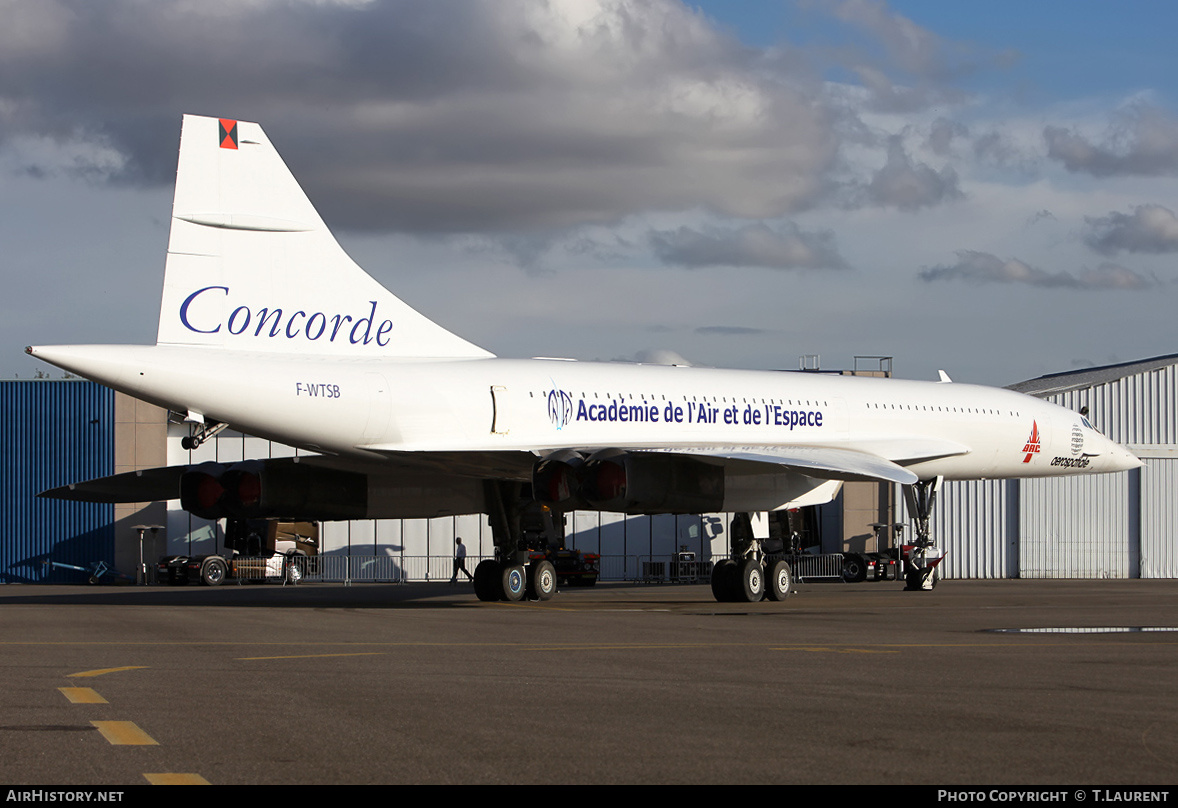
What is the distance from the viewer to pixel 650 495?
18422 mm

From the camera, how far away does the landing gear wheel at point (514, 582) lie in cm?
2078

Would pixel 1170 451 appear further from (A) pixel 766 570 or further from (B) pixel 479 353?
A: (B) pixel 479 353

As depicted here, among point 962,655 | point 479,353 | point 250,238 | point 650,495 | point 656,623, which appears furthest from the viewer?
point 479,353

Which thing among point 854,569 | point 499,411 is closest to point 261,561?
point 854,569

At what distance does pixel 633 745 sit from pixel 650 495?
Answer: 485 inches

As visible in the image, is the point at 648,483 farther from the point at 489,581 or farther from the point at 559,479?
the point at 489,581

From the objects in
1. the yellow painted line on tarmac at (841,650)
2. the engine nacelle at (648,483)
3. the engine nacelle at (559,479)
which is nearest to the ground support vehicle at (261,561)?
the engine nacelle at (559,479)

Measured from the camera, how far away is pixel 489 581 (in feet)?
68.5

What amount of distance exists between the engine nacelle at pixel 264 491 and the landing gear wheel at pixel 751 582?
604 cm

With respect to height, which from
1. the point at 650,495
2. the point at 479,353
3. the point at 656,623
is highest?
the point at 479,353

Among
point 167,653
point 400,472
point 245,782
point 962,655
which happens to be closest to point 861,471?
point 400,472

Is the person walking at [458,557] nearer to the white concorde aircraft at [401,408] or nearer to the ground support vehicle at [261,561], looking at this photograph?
the ground support vehicle at [261,561]

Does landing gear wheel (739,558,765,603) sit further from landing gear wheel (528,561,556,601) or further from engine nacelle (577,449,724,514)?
landing gear wheel (528,561,556,601)

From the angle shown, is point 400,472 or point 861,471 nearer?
point 861,471
